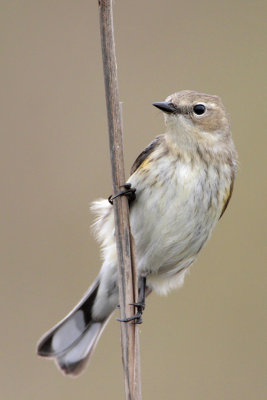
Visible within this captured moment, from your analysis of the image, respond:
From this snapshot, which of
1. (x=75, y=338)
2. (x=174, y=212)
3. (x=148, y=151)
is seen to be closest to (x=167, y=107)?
(x=148, y=151)

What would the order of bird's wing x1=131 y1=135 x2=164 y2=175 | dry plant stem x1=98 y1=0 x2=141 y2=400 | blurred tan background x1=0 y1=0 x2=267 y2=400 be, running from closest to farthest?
1. dry plant stem x1=98 y1=0 x2=141 y2=400
2. bird's wing x1=131 y1=135 x2=164 y2=175
3. blurred tan background x1=0 y1=0 x2=267 y2=400

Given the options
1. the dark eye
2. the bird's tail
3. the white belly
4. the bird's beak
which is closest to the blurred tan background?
the bird's tail

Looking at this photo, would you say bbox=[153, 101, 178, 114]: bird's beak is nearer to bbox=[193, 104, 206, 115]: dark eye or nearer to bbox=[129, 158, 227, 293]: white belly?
bbox=[193, 104, 206, 115]: dark eye

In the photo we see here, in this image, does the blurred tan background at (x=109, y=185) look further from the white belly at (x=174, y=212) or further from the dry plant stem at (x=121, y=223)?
the dry plant stem at (x=121, y=223)

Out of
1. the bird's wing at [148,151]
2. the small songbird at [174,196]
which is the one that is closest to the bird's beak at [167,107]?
the small songbird at [174,196]

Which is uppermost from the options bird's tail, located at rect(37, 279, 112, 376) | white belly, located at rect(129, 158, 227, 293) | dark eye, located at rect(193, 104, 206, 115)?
dark eye, located at rect(193, 104, 206, 115)

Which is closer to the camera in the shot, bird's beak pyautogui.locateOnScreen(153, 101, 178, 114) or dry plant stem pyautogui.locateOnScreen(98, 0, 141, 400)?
dry plant stem pyautogui.locateOnScreen(98, 0, 141, 400)

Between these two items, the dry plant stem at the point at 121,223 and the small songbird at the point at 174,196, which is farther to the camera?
the small songbird at the point at 174,196
